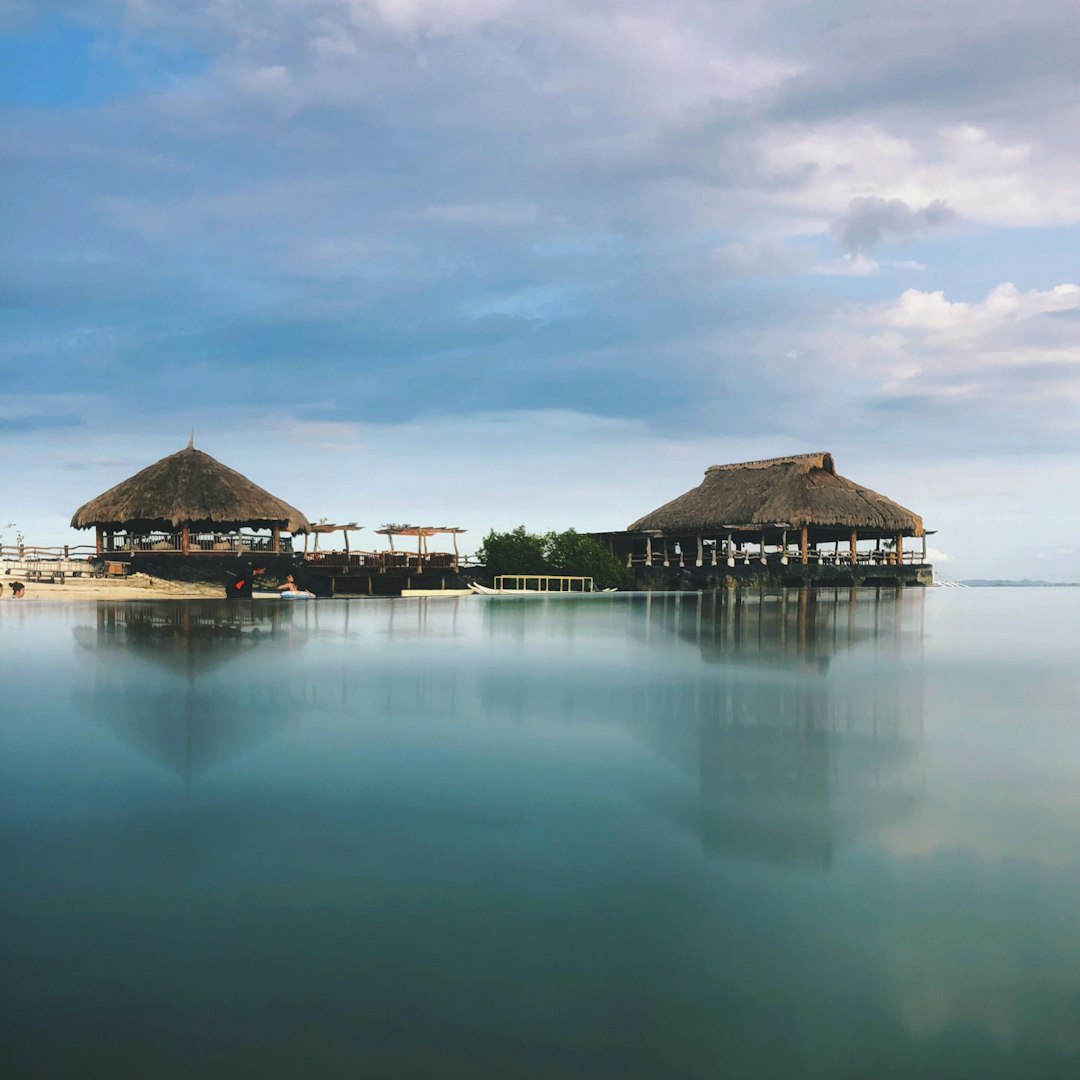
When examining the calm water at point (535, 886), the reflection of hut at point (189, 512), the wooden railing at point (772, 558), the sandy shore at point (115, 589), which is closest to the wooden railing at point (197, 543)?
the reflection of hut at point (189, 512)

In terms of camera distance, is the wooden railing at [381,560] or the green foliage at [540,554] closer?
the wooden railing at [381,560]

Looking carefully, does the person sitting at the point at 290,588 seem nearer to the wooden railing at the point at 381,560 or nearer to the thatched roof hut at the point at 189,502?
the wooden railing at the point at 381,560

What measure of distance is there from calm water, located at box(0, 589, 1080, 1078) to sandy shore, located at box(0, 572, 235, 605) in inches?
885

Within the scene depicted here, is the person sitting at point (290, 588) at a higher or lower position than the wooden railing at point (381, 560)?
lower

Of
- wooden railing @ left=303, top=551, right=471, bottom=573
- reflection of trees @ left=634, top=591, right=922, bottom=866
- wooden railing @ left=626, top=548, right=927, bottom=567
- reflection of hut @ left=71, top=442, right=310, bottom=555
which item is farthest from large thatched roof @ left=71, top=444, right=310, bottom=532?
reflection of trees @ left=634, top=591, right=922, bottom=866

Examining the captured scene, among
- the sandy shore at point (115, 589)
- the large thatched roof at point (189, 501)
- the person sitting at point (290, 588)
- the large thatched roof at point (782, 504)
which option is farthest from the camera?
the large thatched roof at point (782, 504)

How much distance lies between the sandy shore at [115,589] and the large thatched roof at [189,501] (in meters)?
1.96

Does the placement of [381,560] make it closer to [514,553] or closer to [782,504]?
[514,553]

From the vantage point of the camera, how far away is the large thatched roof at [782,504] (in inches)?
1401

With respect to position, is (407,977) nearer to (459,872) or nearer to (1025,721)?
(459,872)

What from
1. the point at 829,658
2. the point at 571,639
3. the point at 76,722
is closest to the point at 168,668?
the point at 76,722

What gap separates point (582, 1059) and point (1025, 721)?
5924 mm

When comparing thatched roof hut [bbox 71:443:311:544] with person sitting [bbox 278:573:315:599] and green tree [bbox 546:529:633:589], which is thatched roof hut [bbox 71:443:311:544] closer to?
person sitting [bbox 278:573:315:599]

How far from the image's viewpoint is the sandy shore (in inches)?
1104
